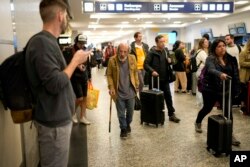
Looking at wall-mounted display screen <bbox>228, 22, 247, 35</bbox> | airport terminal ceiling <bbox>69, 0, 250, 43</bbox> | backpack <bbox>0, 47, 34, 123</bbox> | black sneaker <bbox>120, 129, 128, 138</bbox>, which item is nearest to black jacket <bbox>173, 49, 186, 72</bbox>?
airport terminal ceiling <bbox>69, 0, 250, 43</bbox>

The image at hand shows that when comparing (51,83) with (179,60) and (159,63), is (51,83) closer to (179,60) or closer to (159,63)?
(159,63)

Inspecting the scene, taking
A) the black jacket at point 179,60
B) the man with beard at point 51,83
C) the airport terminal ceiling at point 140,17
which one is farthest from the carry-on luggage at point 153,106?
the airport terminal ceiling at point 140,17

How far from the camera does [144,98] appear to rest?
5.16m

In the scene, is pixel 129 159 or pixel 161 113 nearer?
pixel 129 159

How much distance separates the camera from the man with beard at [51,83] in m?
1.66

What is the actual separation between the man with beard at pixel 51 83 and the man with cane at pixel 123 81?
2.52 metres

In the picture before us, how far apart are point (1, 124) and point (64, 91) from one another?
66 centimetres

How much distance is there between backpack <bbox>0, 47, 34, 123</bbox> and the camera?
1.77 meters

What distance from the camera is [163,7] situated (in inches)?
371

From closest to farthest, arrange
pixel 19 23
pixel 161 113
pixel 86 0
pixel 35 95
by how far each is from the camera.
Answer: pixel 35 95 < pixel 19 23 < pixel 161 113 < pixel 86 0

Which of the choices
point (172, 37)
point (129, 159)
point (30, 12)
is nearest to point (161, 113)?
point (129, 159)

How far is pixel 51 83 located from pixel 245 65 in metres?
4.71

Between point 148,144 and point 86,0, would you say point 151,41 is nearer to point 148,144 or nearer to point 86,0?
point 86,0

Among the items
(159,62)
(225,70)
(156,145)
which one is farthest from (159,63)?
(156,145)
